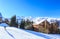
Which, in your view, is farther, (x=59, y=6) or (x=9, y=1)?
(x=59, y=6)

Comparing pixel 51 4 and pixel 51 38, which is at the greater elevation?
pixel 51 4

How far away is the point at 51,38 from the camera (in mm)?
6285

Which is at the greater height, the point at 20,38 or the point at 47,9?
the point at 47,9

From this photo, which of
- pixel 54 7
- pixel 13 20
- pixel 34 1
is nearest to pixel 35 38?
pixel 34 1

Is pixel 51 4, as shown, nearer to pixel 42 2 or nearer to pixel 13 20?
pixel 42 2

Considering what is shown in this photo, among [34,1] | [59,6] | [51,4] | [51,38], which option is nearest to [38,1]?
[34,1]

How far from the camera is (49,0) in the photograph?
13477 millimetres

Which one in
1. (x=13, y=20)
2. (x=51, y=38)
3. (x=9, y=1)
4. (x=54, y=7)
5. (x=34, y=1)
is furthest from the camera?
(x=13, y=20)

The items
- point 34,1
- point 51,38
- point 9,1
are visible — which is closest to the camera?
point 51,38

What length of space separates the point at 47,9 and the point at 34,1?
141 inches

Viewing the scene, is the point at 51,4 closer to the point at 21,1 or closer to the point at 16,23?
the point at 21,1

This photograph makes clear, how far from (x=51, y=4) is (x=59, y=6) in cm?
135

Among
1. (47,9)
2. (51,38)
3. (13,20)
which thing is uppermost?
(47,9)

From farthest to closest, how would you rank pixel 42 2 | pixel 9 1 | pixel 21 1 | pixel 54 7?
pixel 54 7 → pixel 42 2 → pixel 21 1 → pixel 9 1
